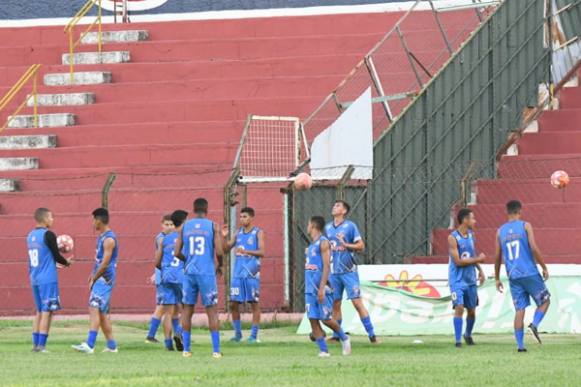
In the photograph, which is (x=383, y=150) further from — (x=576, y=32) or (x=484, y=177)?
(x=576, y=32)

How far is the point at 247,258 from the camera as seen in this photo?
2205 cm

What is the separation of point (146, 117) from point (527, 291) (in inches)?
532

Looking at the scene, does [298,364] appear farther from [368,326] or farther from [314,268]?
[368,326]

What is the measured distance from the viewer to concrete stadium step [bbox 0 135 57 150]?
3050cm

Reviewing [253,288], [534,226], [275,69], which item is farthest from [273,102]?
[253,288]

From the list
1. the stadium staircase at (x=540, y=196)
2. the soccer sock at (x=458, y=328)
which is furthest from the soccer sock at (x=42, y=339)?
the stadium staircase at (x=540, y=196)

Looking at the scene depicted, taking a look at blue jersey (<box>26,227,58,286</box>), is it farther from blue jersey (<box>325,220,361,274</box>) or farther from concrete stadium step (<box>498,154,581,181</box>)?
concrete stadium step (<box>498,154,581,181</box>)

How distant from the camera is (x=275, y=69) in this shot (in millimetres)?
31719

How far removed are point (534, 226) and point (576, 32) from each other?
20.3ft

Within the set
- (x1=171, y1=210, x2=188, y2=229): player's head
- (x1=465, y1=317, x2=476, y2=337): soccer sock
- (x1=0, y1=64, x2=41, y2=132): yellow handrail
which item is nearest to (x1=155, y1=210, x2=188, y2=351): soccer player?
(x1=171, y1=210, x2=188, y2=229): player's head

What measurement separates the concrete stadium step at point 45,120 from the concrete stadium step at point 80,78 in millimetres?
1399

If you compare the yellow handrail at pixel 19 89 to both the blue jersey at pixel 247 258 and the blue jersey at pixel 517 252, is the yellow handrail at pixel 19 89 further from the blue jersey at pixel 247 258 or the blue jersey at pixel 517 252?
the blue jersey at pixel 517 252

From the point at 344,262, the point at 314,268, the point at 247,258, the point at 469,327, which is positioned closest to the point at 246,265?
the point at 247,258

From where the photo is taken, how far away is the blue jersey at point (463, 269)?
2033 centimetres
